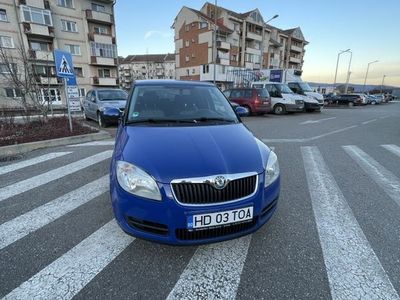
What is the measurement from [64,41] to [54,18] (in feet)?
8.77

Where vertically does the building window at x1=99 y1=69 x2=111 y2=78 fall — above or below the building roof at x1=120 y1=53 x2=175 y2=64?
below

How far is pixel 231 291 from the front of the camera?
78.1 inches

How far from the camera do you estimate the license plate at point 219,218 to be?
80.5 inches

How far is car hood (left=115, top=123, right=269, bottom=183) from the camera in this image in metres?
2.16

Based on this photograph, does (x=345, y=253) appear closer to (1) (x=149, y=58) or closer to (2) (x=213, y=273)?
(2) (x=213, y=273)

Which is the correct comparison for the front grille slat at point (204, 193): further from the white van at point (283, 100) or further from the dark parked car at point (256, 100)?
the white van at point (283, 100)

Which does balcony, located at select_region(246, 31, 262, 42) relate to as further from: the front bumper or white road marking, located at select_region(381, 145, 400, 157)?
the front bumper

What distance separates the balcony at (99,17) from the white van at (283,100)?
27.1 metres

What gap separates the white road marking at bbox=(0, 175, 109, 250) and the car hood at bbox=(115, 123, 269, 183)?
1428mm

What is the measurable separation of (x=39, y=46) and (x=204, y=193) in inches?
1403

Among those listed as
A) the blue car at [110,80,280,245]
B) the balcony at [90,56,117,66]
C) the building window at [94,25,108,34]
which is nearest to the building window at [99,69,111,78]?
the balcony at [90,56,117,66]

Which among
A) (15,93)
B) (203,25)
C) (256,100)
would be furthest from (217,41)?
(15,93)

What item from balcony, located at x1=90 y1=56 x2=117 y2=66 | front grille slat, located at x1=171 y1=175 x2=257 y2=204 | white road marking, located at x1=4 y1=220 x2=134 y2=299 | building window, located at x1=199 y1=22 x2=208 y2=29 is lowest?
white road marking, located at x1=4 y1=220 x2=134 y2=299

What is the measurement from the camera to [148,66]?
84.4 meters
